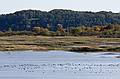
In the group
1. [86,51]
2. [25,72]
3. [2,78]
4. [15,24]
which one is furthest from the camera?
[15,24]

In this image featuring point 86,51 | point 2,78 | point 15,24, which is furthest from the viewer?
point 15,24

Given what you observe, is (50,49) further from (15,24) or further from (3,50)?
(15,24)

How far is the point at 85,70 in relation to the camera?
39156 mm

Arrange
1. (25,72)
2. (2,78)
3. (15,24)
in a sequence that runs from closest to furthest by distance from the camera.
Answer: (2,78), (25,72), (15,24)

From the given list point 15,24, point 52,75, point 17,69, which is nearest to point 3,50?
point 17,69

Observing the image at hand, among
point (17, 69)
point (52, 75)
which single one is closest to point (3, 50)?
point (17, 69)

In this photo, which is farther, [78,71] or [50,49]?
[50,49]

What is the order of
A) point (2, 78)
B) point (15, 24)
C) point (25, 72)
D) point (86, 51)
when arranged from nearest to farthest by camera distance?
point (2, 78)
point (25, 72)
point (86, 51)
point (15, 24)

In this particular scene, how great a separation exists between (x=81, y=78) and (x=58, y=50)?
38.5 m

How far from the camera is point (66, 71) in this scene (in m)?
38.4

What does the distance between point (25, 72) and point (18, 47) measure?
1467 inches

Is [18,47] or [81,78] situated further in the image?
[18,47]

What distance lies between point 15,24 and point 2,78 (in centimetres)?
16029

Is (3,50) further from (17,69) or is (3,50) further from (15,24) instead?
(15,24)
